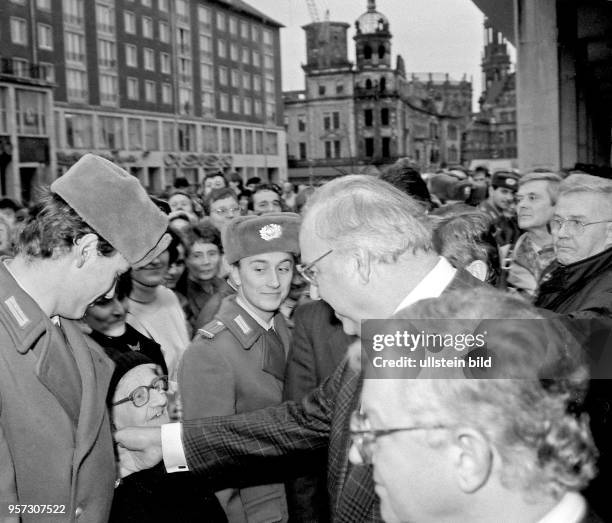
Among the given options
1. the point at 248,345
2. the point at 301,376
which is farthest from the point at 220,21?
the point at 301,376

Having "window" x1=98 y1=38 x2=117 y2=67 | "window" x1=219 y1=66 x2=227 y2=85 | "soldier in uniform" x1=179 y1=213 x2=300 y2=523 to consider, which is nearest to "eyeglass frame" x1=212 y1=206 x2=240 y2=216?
"soldier in uniform" x1=179 y1=213 x2=300 y2=523

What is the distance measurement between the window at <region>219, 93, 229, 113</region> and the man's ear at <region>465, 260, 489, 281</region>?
66036 mm

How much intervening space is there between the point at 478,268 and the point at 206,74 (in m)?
65.6

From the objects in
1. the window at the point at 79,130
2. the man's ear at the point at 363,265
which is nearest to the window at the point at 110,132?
the window at the point at 79,130

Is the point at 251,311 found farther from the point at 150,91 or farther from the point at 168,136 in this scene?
the point at 168,136

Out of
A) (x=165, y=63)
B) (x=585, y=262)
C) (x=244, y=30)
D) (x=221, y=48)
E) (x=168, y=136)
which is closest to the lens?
(x=585, y=262)

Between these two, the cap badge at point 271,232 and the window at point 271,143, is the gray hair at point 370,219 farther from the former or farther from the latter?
the window at point 271,143

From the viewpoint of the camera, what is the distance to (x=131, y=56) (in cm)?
5791

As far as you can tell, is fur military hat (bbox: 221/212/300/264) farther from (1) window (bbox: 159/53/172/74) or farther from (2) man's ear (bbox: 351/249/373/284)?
(1) window (bbox: 159/53/172/74)

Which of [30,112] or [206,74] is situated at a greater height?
[206,74]

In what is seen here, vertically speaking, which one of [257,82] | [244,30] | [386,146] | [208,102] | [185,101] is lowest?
[386,146]

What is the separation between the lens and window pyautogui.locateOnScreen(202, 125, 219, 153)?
65.1 meters

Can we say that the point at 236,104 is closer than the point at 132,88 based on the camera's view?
No

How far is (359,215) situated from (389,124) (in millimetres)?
96208
